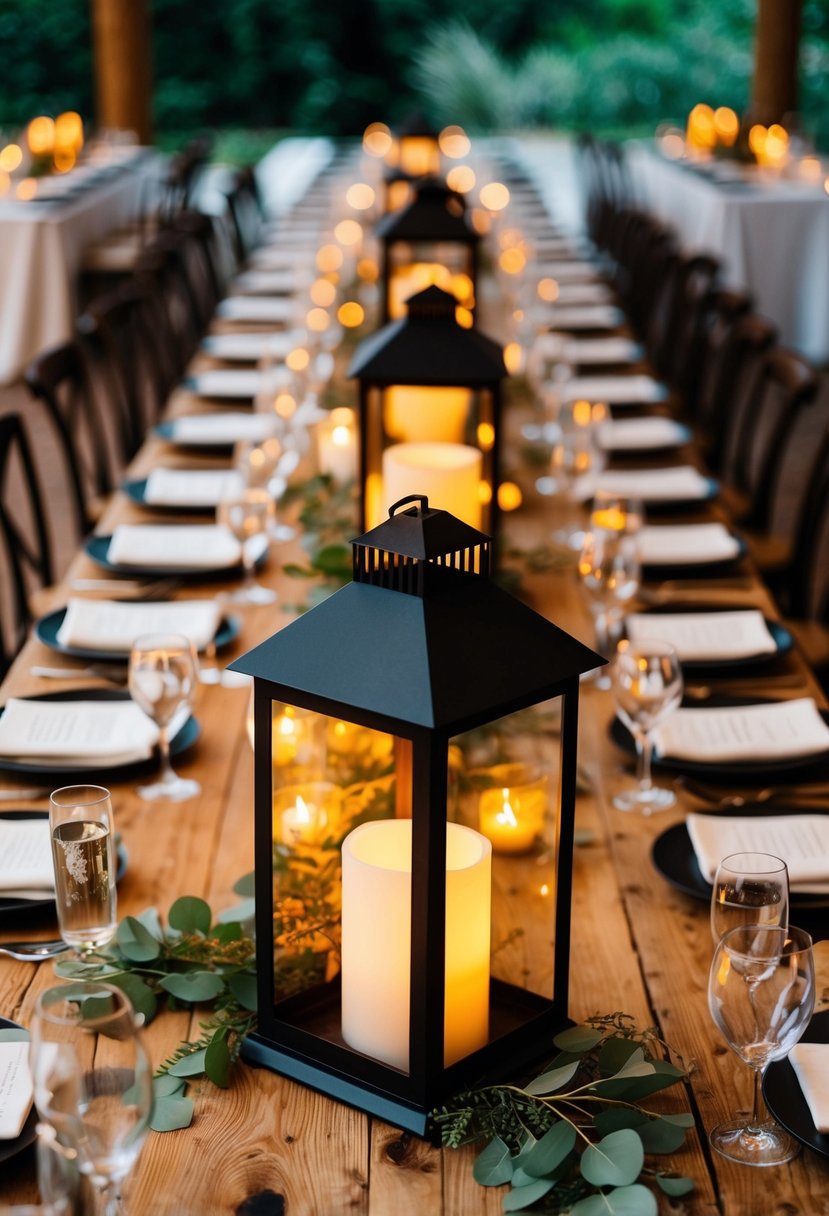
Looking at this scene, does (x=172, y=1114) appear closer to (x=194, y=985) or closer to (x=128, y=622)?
(x=194, y=985)

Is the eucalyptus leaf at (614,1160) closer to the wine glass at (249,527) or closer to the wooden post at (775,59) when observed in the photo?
the wine glass at (249,527)

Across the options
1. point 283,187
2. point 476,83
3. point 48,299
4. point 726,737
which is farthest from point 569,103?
point 726,737

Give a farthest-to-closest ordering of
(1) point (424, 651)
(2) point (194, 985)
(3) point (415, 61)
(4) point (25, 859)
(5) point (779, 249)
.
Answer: (3) point (415, 61) → (5) point (779, 249) → (4) point (25, 859) → (2) point (194, 985) → (1) point (424, 651)

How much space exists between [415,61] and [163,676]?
16975 millimetres

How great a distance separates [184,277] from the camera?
5.77 metres

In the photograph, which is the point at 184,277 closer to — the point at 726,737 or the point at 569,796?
the point at 726,737

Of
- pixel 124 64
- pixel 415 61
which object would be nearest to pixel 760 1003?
pixel 124 64

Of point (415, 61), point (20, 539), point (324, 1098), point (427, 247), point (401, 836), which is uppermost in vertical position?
point (415, 61)

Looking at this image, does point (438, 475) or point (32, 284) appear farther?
point (32, 284)

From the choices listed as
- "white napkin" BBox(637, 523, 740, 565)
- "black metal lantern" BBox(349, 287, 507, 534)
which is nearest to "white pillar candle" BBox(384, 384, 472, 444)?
"black metal lantern" BBox(349, 287, 507, 534)

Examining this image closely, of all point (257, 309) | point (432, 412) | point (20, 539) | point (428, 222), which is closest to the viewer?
point (432, 412)

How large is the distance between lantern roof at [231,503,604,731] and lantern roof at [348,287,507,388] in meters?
1.08

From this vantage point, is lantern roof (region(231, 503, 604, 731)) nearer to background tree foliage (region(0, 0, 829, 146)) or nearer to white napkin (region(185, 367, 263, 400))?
white napkin (region(185, 367, 263, 400))

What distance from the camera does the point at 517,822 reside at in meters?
1.51
